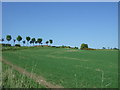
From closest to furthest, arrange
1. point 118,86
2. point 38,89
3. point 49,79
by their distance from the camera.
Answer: point 38,89 → point 118,86 → point 49,79

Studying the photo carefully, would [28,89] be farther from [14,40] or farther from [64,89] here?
[14,40]

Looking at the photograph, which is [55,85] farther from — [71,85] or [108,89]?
[108,89]

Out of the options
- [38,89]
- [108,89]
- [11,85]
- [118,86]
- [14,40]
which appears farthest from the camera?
[14,40]

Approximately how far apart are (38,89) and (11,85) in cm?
123

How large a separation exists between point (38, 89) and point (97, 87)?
95.0 inches

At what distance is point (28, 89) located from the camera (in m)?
6.68

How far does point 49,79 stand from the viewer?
30.6ft

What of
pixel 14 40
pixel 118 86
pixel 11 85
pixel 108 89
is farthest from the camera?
pixel 14 40

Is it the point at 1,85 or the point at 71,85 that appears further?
the point at 71,85

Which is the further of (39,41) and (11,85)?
(39,41)

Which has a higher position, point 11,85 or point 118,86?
point 11,85

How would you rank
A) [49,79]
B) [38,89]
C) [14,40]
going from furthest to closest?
[14,40], [49,79], [38,89]

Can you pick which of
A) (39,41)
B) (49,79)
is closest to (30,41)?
(39,41)

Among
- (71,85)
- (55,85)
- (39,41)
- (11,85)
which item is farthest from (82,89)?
(39,41)
